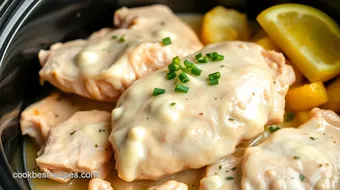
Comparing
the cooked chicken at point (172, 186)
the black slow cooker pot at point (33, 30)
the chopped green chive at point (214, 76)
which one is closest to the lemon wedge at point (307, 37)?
the black slow cooker pot at point (33, 30)

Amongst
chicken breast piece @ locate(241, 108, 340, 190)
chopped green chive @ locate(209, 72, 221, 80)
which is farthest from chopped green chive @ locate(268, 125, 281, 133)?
chopped green chive @ locate(209, 72, 221, 80)

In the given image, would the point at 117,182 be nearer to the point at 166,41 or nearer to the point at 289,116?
the point at 166,41

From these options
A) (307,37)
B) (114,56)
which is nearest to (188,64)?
(114,56)

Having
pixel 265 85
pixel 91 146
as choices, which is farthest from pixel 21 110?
pixel 265 85

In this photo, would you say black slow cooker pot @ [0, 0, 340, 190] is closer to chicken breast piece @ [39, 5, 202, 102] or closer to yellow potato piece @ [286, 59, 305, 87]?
chicken breast piece @ [39, 5, 202, 102]

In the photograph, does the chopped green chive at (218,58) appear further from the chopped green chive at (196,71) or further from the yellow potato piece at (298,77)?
the yellow potato piece at (298,77)

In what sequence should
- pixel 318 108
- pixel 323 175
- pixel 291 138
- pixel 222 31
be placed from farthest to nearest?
pixel 222 31, pixel 318 108, pixel 291 138, pixel 323 175

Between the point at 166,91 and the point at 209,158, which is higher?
the point at 166,91

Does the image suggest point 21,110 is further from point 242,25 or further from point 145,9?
point 242,25
